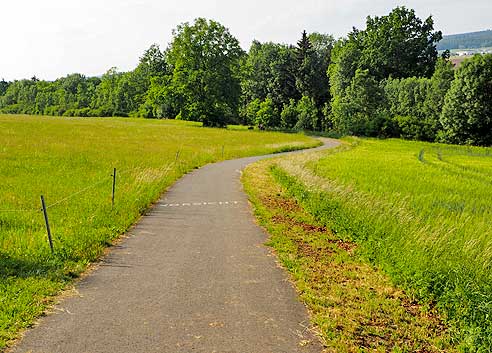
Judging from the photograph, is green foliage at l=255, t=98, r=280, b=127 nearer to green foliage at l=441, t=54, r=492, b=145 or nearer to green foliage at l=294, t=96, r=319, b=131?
green foliage at l=294, t=96, r=319, b=131

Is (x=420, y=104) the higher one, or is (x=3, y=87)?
(x=3, y=87)

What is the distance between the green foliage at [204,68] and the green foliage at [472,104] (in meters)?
33.7

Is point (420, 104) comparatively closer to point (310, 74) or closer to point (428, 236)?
point (310, 74)

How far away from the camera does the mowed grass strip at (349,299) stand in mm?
5703

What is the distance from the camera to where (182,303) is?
21.7 ft

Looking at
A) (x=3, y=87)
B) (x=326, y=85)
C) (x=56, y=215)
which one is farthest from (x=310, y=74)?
(x=3, y=87)

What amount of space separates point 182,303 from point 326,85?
94643 mm

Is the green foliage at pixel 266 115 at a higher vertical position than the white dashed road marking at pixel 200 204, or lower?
higher

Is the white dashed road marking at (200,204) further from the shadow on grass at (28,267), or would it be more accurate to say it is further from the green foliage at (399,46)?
the green foliage at (399,46)

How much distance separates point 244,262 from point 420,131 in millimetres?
63724

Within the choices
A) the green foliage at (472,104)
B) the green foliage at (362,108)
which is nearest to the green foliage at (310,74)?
the green foliage at (362,108)

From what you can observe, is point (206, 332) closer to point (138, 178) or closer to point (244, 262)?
point (244, 262)

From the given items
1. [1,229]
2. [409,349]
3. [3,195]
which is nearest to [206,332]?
[409,349]

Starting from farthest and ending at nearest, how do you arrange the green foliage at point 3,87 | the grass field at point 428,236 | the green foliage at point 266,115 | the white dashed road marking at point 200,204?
1. the green foliage at point 3,87
2. the green foliage at point 266,115
3. the white dashed road marking at point 200,204
4. the grass field at point 428,236
